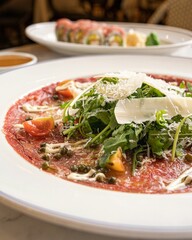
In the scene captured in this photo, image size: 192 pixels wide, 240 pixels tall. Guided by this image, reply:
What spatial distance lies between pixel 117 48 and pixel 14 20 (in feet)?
11.4

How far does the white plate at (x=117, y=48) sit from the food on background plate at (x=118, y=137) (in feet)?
2.64

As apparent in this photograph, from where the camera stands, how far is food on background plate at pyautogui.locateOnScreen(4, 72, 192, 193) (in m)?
1.19

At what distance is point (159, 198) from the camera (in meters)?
1.01

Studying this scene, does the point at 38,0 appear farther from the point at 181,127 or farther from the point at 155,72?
the point at 181,127

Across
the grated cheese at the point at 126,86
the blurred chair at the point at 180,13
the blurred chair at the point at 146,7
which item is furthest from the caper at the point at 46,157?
the blurred chair at the point at 146,7

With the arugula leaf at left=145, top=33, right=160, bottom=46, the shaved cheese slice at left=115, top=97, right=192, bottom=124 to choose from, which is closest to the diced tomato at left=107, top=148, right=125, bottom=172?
the shaved cheese slice at left=115, top=97, right=192, bottom=124

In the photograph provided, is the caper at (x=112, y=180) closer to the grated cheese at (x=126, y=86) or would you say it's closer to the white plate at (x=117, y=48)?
the grated cheese at (x=126, y=86)

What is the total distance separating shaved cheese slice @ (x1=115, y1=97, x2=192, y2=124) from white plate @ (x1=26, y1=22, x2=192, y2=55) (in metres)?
0.94

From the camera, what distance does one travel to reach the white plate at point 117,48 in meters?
2.28

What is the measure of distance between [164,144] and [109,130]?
7.2 inches

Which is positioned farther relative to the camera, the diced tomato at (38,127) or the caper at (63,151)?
the diced tomato at (38,127)

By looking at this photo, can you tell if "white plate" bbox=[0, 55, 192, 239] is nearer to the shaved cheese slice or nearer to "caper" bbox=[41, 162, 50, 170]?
"caper" bbox=[41, 162, 50, 170]

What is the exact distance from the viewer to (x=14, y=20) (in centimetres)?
542

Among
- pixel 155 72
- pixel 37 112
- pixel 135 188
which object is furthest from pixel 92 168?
pixel 155 72
